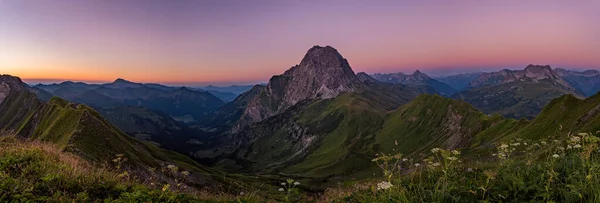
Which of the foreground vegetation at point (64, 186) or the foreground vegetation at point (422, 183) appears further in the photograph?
the foreground vegetation at point (64, 186)

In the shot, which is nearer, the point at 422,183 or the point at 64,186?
the point at 422,183

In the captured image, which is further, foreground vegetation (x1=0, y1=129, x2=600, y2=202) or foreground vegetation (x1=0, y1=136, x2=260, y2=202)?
foreground vegetation (x1=0, y1=136, x2=260, y2=202)

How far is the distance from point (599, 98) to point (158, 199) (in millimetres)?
140880

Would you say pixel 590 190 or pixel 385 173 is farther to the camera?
pixel 385 173

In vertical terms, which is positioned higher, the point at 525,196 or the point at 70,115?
the point at 525,196

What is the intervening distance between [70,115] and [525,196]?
139 meters

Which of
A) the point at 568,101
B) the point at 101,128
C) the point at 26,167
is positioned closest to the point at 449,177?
the point at 26,167

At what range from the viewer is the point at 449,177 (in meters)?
10.5

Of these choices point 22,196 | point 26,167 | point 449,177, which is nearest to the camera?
point 22,196

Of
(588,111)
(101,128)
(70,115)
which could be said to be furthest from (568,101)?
(70,115)

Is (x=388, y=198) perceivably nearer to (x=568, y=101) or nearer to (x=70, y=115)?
(x=70, y=115)

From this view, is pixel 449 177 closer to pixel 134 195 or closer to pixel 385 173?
pixel 385 173

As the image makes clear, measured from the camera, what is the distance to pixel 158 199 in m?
9.66

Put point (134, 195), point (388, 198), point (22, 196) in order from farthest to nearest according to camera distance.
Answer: point (134, 195), point (22, 196), point (388, 198)
